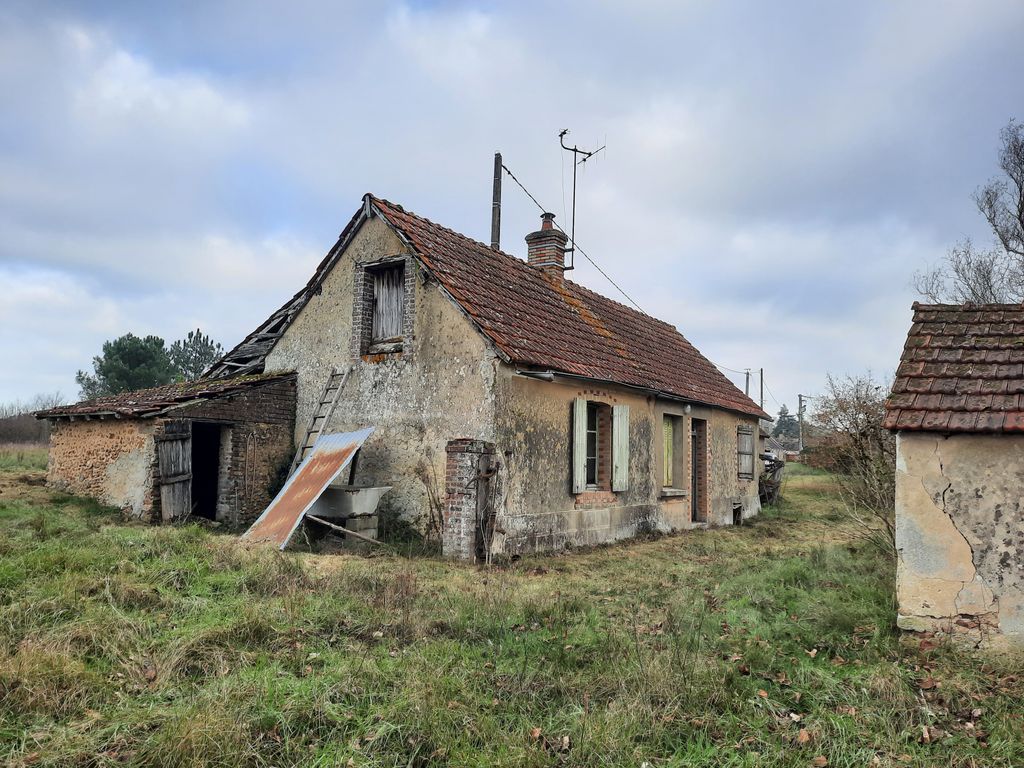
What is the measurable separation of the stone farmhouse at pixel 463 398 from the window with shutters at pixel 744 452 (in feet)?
11.2

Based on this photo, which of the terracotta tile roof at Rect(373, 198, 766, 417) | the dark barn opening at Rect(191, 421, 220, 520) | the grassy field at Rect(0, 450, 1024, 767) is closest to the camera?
the grassy field at Rect(0, 450, 1024, 767)

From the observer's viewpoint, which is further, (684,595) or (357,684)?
(684,595)

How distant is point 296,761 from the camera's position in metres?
3.67

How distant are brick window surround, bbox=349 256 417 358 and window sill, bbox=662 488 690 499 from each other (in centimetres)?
621

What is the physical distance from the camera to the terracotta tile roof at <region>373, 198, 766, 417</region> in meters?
10.8

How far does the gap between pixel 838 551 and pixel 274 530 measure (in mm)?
7909

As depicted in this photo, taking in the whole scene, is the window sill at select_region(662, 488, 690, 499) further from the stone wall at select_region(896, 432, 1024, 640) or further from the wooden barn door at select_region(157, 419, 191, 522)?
the wooden barn door at select_region(157, 419, 191, 522)

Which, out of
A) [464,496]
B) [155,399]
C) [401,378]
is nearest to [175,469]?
[155,399]

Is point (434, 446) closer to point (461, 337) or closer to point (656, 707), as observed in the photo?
point (461, 337)

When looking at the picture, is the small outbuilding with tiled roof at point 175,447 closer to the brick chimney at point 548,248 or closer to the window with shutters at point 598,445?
the window with shutters at point 598,445

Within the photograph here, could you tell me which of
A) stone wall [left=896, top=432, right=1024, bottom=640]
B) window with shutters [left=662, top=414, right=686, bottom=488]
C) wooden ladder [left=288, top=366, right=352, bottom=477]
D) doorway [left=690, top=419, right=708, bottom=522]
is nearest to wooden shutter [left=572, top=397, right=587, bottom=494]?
window with shutters [left=662, top=414, right=686, bottom=488]

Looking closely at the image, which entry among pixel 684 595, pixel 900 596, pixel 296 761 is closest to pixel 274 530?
pixel 684 595

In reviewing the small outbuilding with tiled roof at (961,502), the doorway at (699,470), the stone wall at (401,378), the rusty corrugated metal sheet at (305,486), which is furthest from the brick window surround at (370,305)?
the doorway at (699,470)

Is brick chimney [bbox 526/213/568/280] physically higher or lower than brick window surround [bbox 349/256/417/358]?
higher
